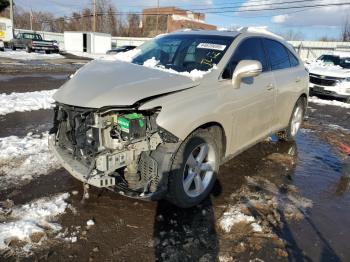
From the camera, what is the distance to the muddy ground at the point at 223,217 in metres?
3.05

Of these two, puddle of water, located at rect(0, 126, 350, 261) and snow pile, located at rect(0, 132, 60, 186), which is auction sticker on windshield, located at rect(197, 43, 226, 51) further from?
snow pile, located at rect(0, 132, 60, 186)

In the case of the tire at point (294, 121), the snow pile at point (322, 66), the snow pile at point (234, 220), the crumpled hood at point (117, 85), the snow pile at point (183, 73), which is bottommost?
the snow pile at point (234, 220)

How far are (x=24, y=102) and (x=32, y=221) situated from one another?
6.01 metres

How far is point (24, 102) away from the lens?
862cm

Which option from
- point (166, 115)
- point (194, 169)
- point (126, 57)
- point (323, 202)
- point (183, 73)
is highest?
point (126, 57)

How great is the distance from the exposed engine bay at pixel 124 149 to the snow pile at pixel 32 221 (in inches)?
21.5

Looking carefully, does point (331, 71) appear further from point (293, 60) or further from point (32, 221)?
point (32, 221)

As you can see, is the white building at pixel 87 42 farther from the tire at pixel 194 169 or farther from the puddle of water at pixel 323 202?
the tire at pixel 194 169

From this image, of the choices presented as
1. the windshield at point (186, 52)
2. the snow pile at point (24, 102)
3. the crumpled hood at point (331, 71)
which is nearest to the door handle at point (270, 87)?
the windshield at point (186, 52)

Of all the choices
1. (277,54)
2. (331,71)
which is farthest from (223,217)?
(331,71)

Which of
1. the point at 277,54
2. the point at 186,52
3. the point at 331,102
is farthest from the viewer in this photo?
the point at 331,102

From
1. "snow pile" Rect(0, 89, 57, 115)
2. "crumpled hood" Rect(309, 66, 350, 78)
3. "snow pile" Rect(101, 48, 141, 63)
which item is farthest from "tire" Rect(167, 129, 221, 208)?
"crumpled hood" Rect(309, 66, 350, 78)

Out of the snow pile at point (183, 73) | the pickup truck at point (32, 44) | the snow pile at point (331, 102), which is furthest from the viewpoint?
the pickup truck at point (32, 44)

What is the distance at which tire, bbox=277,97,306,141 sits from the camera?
6270 millimetres
